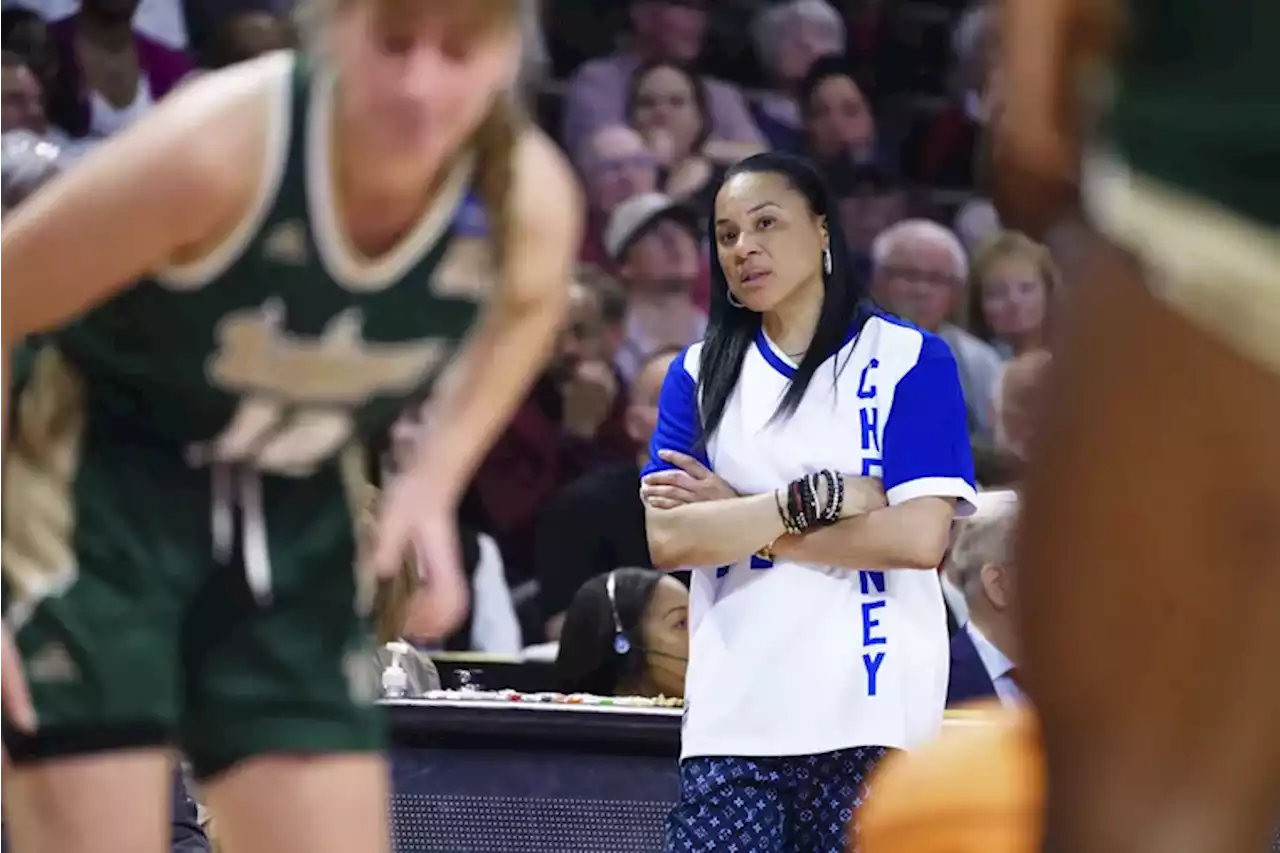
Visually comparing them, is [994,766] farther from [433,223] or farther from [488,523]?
[488,523]

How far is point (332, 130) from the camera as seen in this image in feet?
5.98

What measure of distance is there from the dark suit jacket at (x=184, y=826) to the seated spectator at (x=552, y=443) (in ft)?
4.26

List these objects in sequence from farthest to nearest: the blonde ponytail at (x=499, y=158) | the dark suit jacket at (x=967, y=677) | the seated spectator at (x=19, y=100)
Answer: the seated spectator at (x=19, y=100)
the dark suit jacket at (x=967, y=677)
the blonde ponytail at (x=499, y=158)

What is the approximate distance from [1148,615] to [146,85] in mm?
4480

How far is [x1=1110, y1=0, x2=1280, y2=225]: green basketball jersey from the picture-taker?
131 cm

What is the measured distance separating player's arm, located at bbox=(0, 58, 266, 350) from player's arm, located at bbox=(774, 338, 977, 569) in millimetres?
1459

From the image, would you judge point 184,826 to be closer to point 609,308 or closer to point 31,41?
point 609,308

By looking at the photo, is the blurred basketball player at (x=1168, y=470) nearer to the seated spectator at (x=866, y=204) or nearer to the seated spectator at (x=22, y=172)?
the seated spectator at (x=22, y=172)

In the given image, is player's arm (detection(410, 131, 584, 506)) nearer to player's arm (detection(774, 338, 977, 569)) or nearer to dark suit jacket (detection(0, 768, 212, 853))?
player's arm (detection(774, 338, 977, 569))

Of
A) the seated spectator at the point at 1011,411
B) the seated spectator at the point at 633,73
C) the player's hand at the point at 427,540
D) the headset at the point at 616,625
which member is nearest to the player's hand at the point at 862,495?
the seated spectator at the point at 1011,411

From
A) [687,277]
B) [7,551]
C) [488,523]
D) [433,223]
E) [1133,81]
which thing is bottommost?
[488,523]

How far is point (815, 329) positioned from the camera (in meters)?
3.25

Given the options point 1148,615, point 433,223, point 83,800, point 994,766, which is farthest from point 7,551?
point 1148,615

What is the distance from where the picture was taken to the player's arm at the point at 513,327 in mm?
1953
